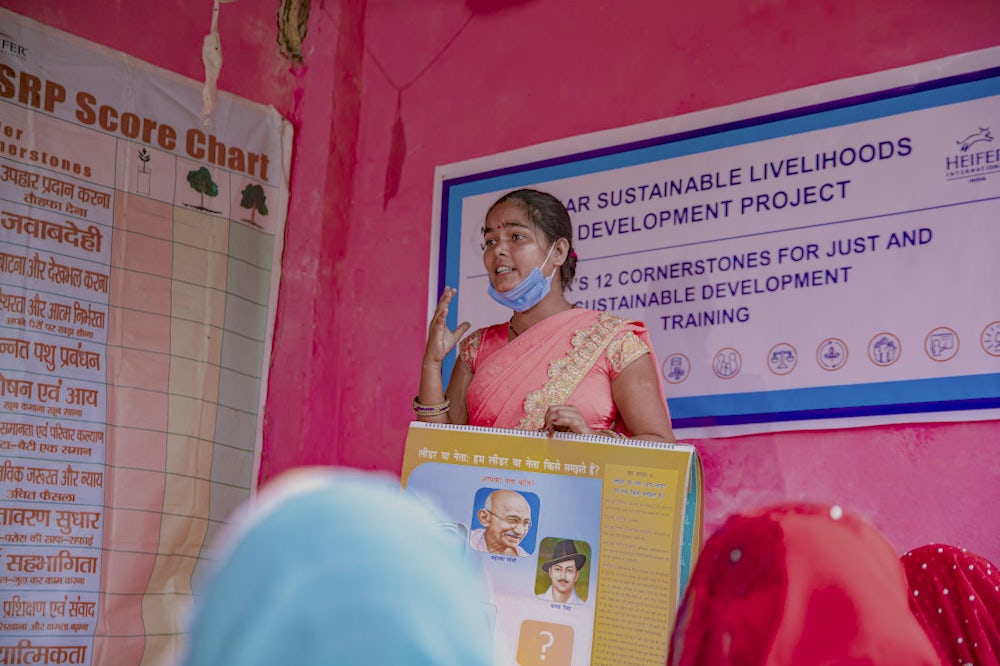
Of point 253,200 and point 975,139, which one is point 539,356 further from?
point 253,200

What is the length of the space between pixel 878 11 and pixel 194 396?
2.59m

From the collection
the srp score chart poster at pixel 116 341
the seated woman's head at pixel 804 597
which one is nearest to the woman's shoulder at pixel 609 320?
the srp score chart poster at pixel 116 341

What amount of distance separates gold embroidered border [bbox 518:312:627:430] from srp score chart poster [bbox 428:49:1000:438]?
2.35 feet

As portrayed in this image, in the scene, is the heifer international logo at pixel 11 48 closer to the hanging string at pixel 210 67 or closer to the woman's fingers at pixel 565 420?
the hanging string at pixel 210 67

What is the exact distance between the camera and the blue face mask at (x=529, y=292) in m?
2.75

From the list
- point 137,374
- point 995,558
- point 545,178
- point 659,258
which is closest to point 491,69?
point 545,178

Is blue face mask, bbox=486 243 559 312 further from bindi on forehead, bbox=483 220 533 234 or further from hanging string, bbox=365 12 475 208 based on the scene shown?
hanging string, bbox=365 12 475 208

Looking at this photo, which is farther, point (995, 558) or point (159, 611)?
point (159, 611)

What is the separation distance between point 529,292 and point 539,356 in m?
0.23

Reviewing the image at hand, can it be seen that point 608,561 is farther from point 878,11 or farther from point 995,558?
point 878,11

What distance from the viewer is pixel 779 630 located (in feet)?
2.09

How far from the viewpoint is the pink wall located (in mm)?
3012

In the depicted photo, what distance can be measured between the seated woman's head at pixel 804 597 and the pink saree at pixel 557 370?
69.9 inches

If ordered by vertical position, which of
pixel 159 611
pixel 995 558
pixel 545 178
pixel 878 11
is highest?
pixel 878 11
